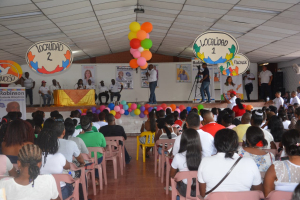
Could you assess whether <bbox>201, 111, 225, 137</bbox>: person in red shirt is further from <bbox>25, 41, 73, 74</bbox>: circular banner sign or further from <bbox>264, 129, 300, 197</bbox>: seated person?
<bbox>25, 41, 73, 74</bbox>: circular banner sign

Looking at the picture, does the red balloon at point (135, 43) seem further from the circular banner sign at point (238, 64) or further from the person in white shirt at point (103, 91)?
the person in white shirt at point (103, 91)

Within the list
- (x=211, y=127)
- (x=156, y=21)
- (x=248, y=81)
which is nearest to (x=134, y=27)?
(x=156, y=21)

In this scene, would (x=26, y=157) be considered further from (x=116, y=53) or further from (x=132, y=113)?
(x=116, y=53)

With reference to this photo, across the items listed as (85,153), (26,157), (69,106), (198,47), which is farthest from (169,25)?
(26,157)

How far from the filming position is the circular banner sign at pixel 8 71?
25.8 feet

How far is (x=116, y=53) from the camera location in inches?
606

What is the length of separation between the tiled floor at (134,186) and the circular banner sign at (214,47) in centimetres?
245

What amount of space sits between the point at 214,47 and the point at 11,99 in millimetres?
5574

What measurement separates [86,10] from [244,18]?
12.8ft

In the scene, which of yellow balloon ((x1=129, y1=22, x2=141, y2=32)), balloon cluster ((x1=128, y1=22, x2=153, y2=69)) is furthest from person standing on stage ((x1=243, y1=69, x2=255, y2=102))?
yellow balloon ((x1=129, y1=22, x2=141, y2=32))

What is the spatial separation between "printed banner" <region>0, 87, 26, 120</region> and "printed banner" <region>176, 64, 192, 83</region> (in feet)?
28.5

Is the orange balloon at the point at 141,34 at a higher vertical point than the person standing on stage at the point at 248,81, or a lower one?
higher

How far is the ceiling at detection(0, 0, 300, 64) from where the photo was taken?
21.1 feet

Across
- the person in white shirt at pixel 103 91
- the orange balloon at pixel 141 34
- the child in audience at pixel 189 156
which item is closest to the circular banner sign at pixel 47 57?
the orange balloon at pixel 141 34
